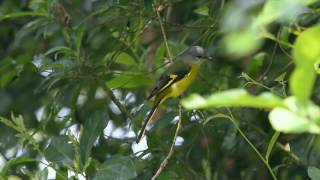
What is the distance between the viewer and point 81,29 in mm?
3443

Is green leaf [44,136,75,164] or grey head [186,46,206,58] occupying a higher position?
green leaf [44,136,75,164]

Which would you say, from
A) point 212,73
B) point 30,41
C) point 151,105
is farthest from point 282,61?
point 30,41

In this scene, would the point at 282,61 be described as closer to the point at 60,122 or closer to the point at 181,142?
the point at 181,142

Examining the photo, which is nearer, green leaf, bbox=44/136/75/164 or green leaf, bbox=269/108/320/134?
green leaf, bbox=269/108/320/134

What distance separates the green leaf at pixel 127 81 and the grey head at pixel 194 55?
365mm

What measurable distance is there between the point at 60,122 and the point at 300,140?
1.91 meters

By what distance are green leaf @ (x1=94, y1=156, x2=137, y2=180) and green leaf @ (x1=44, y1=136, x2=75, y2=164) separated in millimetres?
175

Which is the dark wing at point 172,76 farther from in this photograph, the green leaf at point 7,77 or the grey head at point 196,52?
the green leaf at point 7,77

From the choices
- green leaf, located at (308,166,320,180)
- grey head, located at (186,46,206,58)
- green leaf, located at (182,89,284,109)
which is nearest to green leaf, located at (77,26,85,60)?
grey head, located at (186,46,206,58)

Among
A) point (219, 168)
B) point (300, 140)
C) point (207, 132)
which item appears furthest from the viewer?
point (219, 168)

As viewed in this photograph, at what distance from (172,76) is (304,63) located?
3260 mm

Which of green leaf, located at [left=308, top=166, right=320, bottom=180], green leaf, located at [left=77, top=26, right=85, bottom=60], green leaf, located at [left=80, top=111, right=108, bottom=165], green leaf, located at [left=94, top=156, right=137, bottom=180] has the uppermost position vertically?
green leaf, located at [left=308, top=166, right=320, bottom=180]

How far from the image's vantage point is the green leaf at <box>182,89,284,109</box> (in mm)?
883

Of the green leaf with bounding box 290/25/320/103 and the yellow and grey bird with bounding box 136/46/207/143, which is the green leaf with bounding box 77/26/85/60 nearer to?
the yellow and grey bird with bounding box 136/46/207/143
